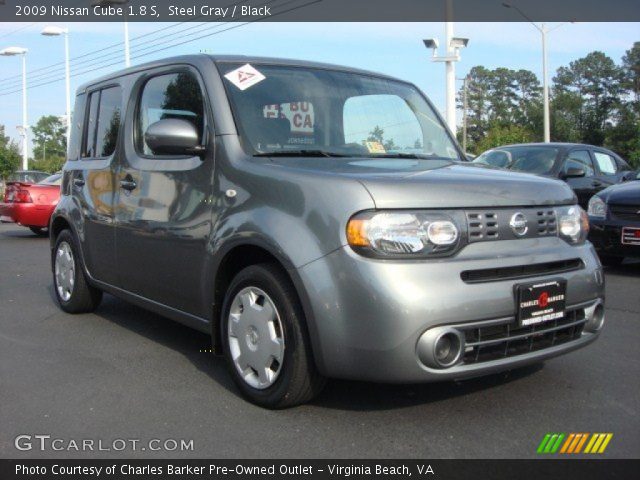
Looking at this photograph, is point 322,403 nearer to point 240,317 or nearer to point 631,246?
point 240,317

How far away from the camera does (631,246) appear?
749 centimetres

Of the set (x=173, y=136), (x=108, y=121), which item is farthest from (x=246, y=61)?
(x=108, y=121)

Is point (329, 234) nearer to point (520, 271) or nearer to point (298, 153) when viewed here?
point (298, 153)

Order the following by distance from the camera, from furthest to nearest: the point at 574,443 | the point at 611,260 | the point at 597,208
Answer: the point at 611,260 → the point at 597,208 → the point at 574,443

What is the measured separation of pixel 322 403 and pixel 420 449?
721 mm

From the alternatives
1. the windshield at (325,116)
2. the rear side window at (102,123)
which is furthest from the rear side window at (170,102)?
the rear side window at (102,123)

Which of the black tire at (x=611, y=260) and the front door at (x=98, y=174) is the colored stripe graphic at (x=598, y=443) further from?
the black tire at (x=611, y=260)

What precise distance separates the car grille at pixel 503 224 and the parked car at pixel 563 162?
21.0 feet

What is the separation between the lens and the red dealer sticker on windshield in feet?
13.2

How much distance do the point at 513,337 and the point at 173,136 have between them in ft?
6.76

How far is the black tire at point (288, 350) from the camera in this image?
129 inches

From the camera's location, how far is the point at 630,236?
748cm

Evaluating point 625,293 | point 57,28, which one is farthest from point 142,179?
point 57,28

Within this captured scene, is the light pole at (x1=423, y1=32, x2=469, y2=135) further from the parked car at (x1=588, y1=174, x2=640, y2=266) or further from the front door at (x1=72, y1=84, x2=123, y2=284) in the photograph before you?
the front door at (x1=72, y1=84, x2=123, y2=284)
